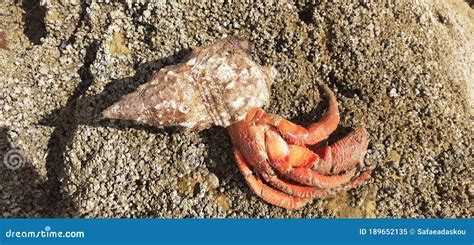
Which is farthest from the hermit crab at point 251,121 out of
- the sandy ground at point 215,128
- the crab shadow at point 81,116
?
the crab shadow at point 81,116

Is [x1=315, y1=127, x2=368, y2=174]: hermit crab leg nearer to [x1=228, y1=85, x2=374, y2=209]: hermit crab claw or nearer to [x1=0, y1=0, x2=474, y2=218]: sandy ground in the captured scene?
[x1=228, y1=85, x2=374, y2=209]: hermit crab claw

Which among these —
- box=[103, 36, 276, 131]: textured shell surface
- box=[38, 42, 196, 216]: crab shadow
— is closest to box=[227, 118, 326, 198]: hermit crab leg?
A: box=[103, 36, 276, 131]: textured shell surface

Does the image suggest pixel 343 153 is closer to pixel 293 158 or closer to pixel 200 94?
pixel 293 158

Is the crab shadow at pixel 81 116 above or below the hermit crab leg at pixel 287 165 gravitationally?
above

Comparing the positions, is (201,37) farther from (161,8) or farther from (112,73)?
(112,73)

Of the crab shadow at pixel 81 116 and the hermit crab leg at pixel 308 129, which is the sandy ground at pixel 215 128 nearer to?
the crab shadow at pixel 81 116

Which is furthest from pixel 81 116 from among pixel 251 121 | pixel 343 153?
pixel 343 153
